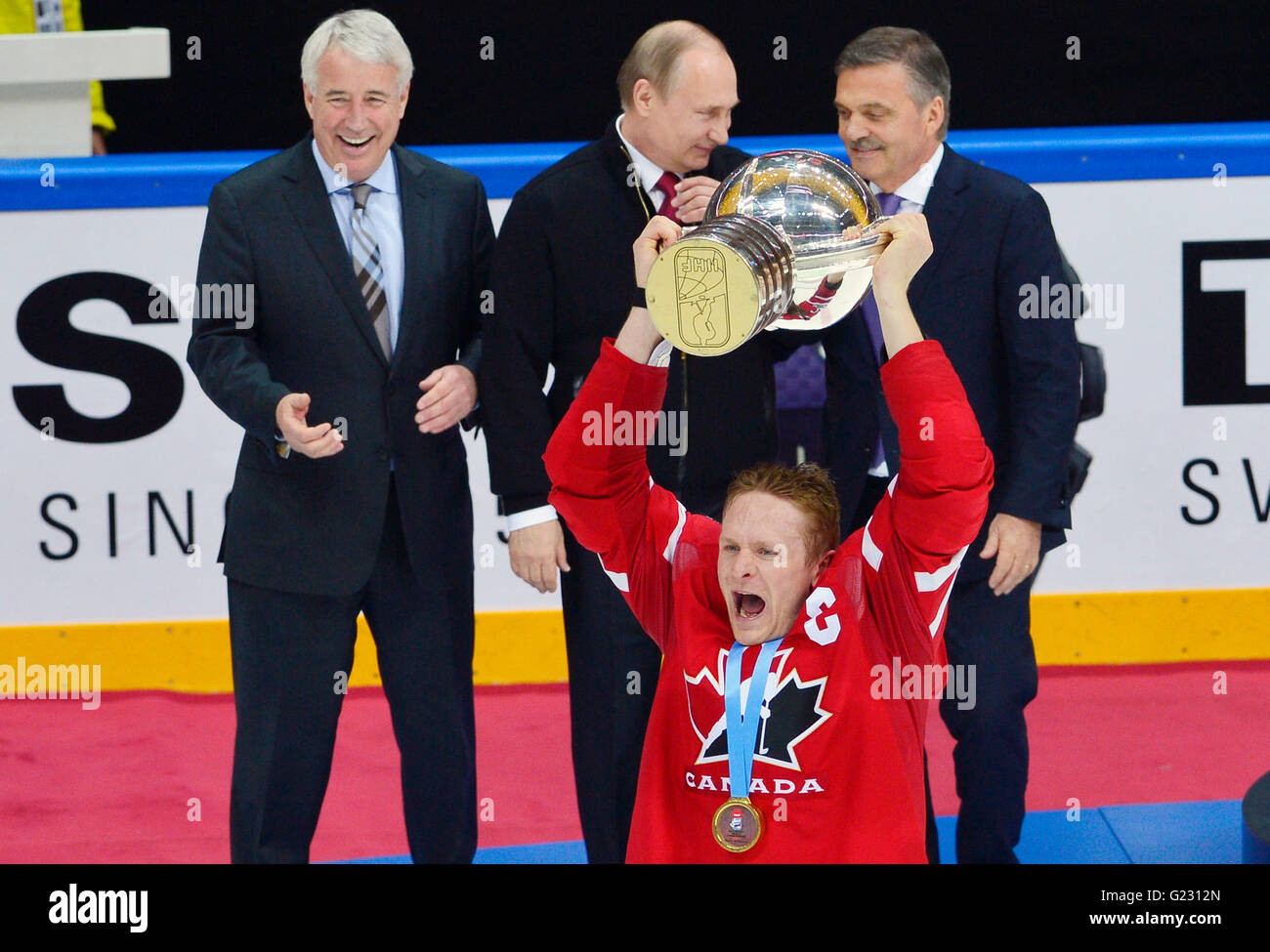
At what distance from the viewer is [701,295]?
7.04 ft

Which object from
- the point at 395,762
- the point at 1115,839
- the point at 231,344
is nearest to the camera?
the point at 231,344

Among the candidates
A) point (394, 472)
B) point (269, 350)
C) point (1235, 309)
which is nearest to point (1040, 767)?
point (1235, 309)

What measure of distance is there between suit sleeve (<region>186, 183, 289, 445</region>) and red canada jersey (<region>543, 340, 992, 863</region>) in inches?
32.8

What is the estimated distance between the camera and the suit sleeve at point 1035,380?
3379 mm

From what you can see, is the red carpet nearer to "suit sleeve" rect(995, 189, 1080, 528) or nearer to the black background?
"suit sleeve" rect(995, 189, 1080, 528)

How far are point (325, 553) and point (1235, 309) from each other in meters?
2.68

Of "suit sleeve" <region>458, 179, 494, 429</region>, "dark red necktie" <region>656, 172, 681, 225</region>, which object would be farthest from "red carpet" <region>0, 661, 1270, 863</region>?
"dark red necktie" <region>656, 172, 681, 225</region>

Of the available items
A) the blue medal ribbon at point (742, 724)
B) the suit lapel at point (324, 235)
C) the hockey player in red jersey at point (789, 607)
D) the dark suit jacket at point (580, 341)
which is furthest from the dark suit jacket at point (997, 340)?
the blue medal ribbon at point (742, 724)

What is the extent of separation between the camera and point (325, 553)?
3.37 meters

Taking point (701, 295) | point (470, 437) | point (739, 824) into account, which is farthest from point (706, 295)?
point (470, 437)

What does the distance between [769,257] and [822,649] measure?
0.62 metres

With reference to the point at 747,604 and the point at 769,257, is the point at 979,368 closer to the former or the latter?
the point at 747,604

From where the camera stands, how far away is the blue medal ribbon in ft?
8.05

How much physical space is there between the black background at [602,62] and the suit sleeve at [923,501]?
380 centimetres
